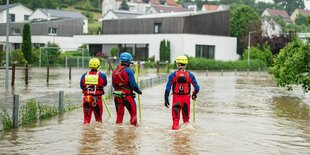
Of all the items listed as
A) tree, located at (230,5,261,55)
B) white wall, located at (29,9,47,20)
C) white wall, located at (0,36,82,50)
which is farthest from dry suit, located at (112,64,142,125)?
white wall, located at (29,9,47,20)

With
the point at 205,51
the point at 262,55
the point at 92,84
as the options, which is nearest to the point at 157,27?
the point at 205,51

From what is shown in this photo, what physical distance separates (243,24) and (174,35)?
18017 millimetres

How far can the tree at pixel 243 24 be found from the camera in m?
78.1

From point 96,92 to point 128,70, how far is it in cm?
92

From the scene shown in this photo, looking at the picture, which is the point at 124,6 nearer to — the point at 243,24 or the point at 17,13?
the point at 17,13

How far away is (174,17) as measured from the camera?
66500 mm

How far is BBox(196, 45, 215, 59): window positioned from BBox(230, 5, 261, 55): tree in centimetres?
892

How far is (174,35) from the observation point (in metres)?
66.1

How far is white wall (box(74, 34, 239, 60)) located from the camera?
215 feet

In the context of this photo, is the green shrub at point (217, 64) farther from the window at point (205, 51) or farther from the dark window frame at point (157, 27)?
the dark window frame at point (157, 27)

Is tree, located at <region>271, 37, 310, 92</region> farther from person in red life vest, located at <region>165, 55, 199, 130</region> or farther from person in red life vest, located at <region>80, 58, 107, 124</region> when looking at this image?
person in red life vest, located at <region>80, 58, 107, 124</region>

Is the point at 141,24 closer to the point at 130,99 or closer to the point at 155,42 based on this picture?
the point at 155,42

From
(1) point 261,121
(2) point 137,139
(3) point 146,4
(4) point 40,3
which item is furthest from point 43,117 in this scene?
(3) point 146,4

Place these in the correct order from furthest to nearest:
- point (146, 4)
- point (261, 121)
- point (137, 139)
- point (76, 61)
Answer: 1. point (146, 4)
2. point (76, 61)
3. point (261, 121)
4. point (137, 139)
